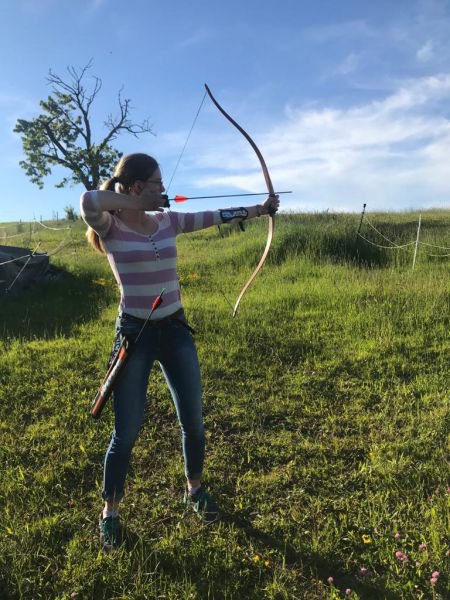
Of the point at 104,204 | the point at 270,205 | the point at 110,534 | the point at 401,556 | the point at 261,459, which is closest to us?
the point at 104,204

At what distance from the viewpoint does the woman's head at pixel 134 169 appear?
2.25m

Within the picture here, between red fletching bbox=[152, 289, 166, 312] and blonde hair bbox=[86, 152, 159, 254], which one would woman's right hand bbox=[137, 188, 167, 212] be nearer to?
blonde hair bbox=[86, 152, 159, 254]

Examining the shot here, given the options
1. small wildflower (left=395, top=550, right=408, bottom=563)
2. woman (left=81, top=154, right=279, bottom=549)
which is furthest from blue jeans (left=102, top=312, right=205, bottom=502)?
small wildflower (left=395, top=550, right=408, bottom=563)

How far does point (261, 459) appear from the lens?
124 inches

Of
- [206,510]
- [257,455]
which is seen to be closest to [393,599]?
[206,510]

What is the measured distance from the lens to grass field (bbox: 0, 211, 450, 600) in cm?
222

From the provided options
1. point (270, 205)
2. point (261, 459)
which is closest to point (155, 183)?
point (270, 205)

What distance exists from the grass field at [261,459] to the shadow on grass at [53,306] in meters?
0.10

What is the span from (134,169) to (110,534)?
1.75m

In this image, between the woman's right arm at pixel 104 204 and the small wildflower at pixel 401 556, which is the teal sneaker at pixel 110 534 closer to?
the small wildflower at pixel 401 556

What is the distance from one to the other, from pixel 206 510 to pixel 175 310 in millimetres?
1101

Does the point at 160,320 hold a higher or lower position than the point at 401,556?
higher

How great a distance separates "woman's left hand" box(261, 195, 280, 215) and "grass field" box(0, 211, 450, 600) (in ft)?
5.08

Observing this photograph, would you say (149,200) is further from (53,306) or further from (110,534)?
(53,306)
